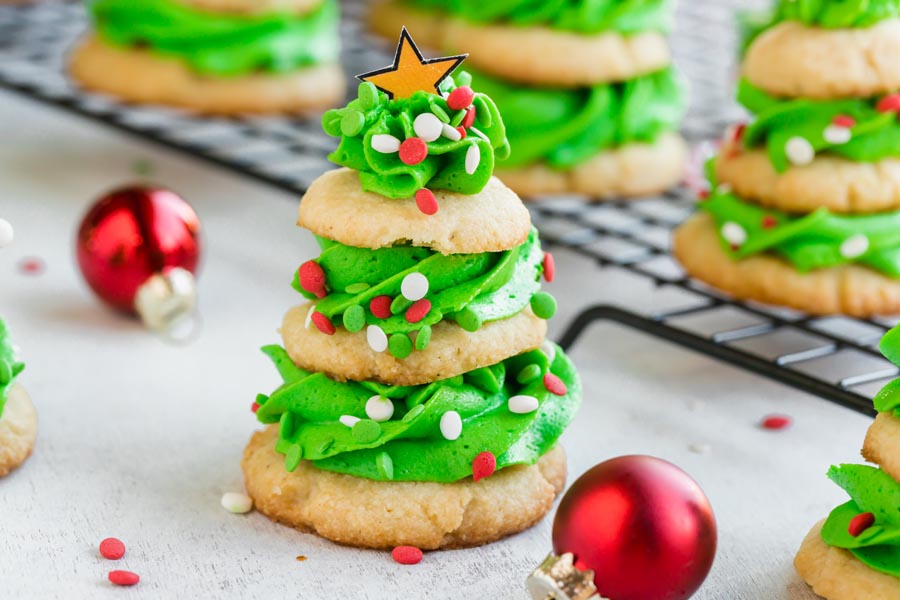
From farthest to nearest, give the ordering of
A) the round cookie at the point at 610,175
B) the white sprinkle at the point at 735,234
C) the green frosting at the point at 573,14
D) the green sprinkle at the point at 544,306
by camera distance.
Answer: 1. the round cookie at the point at 610,175
2. the green frosting at the point at 573,14
3. the white sprinkle at the point at 735,234
4. the green sprinkle at the point at 544,306

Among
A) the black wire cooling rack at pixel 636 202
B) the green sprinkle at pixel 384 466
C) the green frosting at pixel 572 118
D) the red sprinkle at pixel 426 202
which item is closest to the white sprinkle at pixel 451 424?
the green sprinkle at pixel 384 466

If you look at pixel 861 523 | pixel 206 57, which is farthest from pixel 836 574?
pixel 206 57

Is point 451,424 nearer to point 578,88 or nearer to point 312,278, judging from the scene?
point 312,278

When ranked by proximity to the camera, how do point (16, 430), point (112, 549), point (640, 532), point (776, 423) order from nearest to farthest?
point (640, 532), point (112, 549), point (16, 430), point (776, 423)

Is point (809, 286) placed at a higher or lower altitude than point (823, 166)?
lower

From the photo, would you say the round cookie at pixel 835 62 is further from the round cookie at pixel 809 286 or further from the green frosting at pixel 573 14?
the green frosting at pixel 573 14

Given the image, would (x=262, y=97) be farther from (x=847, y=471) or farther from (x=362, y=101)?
(x=847, y=471)
